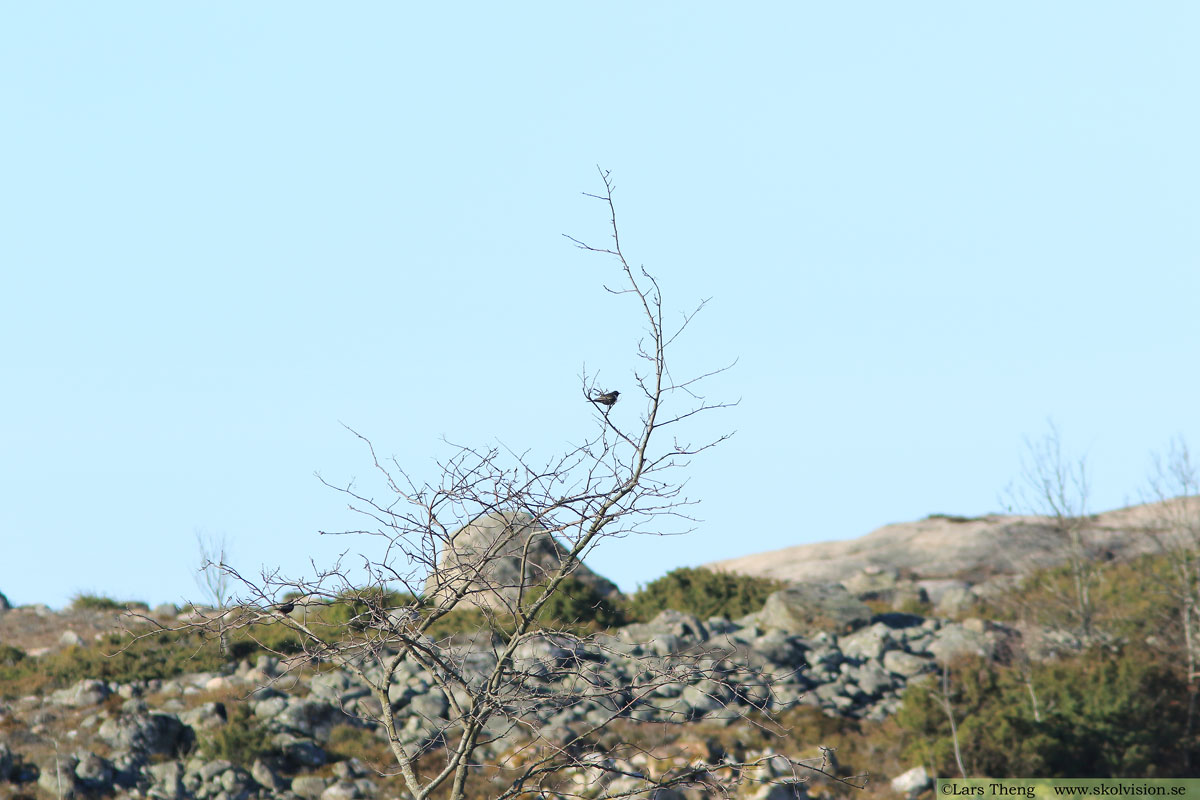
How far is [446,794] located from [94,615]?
14351 millimetres

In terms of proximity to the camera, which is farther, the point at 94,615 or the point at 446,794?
the point at 94,615

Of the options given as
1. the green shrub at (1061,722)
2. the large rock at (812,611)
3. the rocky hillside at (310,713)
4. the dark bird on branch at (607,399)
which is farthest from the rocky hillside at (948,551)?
the dark bird on branch at (607,399)

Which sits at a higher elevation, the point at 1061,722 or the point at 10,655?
the point at 10,655

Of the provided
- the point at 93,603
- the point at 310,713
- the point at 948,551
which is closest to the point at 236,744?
the point at 310,713

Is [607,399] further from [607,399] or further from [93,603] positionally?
[93,603]

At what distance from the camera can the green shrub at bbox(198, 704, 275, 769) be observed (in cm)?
1788

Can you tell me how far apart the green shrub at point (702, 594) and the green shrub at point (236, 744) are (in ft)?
40.2

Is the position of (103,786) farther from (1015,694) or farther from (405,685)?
(1015,694)

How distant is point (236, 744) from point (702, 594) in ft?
48.4

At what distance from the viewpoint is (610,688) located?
22.3 ft

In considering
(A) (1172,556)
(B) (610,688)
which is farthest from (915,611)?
(B) (610,688)

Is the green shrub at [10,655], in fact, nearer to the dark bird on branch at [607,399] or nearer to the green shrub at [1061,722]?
the green shrub at [1061,722]

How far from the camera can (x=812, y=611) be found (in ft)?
88.6

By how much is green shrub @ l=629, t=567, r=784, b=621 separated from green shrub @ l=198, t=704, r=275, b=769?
12247 mm
